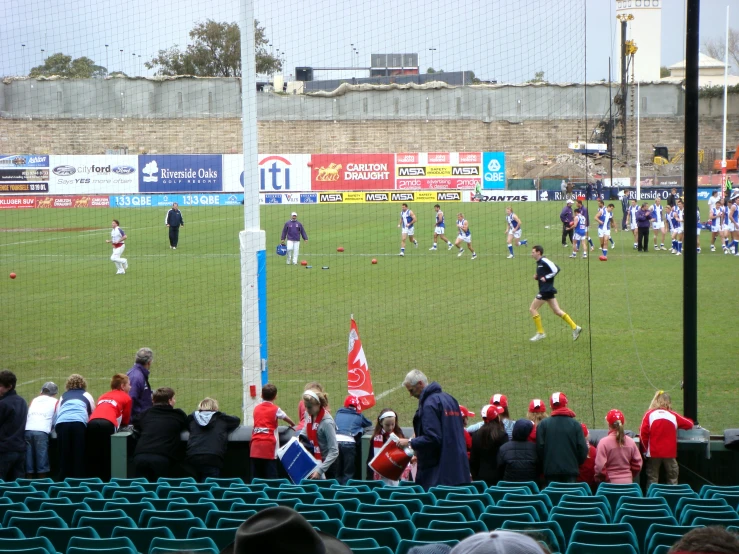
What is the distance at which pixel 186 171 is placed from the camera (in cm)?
5159

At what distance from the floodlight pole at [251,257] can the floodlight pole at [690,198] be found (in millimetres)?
5205

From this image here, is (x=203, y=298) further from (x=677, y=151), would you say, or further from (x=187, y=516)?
(x=677, y=151)

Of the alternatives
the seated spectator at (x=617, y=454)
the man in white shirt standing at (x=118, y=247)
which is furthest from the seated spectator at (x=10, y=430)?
the man in white shirt standing at (x=118, y=247)

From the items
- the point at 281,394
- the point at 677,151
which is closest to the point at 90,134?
the point at 677,151

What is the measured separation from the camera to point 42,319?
66.8ft

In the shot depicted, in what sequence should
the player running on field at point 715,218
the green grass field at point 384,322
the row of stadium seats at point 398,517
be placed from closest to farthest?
the row of stadium seats at point 398,517 → the green grass field at point 384,322 → the player running on field at point 715,218

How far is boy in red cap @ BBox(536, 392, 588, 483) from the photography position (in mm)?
8352

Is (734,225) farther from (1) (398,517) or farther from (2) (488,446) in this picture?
(1) (398,517)

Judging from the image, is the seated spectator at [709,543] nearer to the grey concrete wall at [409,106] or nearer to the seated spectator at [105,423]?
the seated spectator at [105,423]

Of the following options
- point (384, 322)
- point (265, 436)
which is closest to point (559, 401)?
point (265, 436)

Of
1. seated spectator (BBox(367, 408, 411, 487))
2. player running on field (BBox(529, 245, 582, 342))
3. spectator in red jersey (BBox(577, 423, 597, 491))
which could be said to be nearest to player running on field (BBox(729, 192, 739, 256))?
player running on field (BBox(529, 245, 582, 342))

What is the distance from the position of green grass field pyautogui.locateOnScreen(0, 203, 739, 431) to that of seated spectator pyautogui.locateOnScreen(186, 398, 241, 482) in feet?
12.7

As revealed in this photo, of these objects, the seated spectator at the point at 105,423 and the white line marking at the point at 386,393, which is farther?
the white line marking at the point at 386,393

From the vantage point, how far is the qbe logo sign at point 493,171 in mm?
54938
